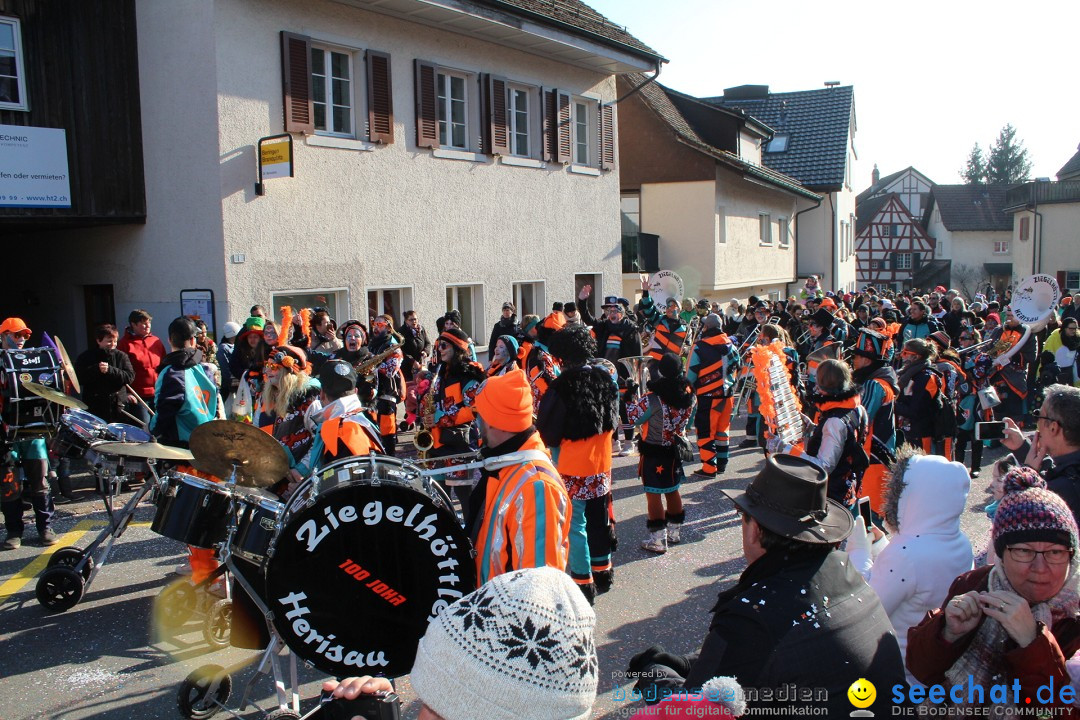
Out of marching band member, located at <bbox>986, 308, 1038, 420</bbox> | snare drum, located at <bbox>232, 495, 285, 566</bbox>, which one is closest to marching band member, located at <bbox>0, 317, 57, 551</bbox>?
snare drum, located at <bbox>232, 495, 285, 566</bbox>

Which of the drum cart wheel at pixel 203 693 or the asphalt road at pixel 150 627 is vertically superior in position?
the drum cart wheel at pixel 203 693

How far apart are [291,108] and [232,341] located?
3.50 metres

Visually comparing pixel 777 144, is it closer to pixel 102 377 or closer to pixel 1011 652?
pixel 102 377

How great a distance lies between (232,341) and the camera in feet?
37.4

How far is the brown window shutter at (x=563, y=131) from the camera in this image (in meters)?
17.1

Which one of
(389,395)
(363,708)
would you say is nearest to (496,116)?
(389,395)

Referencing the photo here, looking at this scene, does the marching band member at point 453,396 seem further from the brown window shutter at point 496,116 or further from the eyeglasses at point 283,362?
the brown window shutter at point 496,116

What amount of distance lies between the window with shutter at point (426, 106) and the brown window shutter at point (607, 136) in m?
5.12

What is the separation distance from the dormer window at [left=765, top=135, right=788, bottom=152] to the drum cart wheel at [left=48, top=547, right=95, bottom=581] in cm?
3366

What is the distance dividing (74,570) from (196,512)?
71.4 inches

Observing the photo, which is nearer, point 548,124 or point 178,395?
point 178,395

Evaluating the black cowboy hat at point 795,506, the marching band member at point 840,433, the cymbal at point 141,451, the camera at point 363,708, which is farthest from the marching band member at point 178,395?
the black cowboy hat at point 795,506

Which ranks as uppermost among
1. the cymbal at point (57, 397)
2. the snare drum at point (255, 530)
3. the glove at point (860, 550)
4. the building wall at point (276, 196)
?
the building wall at point (276, 196)

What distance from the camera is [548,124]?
16.9 m
